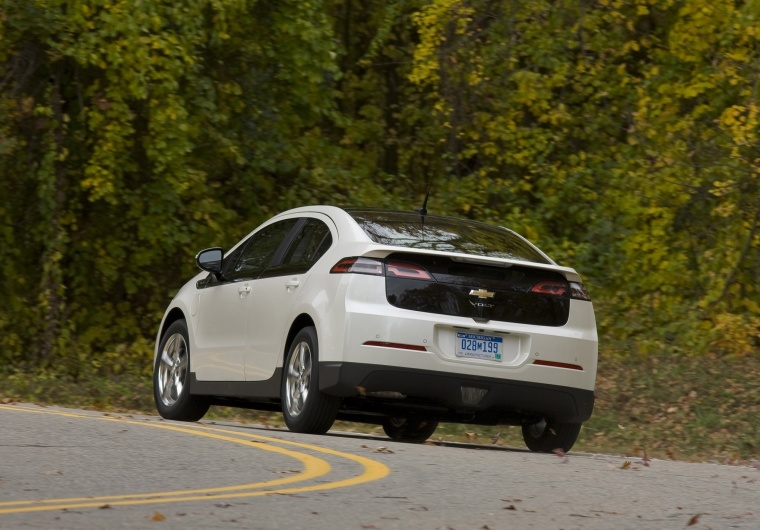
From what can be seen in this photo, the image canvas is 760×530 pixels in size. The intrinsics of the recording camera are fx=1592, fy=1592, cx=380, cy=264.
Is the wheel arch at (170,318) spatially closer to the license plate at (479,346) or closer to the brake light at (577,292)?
the license plate at (479,346)

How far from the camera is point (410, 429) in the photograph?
1291 cm

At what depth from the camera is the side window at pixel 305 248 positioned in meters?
10.8

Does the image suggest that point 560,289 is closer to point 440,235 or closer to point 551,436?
point 440,235

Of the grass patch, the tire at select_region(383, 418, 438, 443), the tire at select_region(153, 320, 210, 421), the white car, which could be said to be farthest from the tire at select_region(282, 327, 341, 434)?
the grass patch

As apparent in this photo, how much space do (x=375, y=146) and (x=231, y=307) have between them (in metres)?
Result: 14.6

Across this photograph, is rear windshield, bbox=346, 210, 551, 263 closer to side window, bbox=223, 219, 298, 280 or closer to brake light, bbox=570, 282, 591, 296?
brake light, bbox=570, 282, 591, 296

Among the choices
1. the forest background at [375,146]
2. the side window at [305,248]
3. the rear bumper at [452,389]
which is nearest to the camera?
the rear bumper at [452,389]

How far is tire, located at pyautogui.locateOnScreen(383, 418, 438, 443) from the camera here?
12828 millimetres

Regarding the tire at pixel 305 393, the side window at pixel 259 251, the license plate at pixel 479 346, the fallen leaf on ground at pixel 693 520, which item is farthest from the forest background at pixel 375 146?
the fallen leaf on ground at pixel 693 520

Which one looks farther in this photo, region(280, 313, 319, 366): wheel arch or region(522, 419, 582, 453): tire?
region(522, 419, 582, 453): tire

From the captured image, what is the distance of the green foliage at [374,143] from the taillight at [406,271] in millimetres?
9184

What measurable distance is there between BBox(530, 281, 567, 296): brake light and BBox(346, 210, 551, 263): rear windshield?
0.77ft

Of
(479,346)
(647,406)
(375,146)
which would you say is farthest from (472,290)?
(375,146)

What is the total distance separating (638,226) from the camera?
22969 mm
